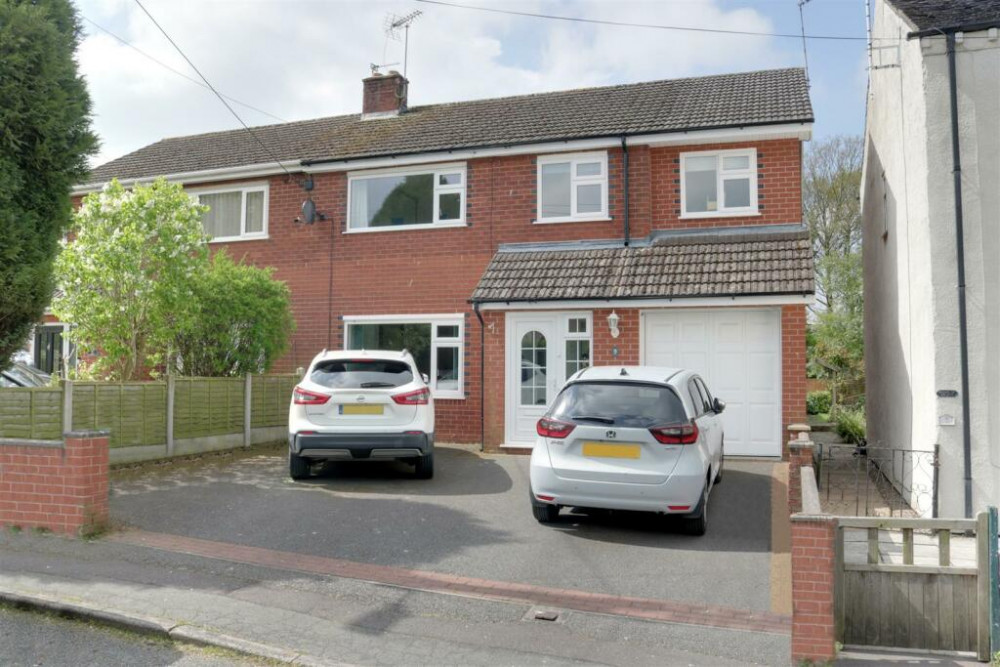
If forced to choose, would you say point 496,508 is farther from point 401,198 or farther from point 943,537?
point 401,198

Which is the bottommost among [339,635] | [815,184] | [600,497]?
[339,635]

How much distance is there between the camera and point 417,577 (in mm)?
6242

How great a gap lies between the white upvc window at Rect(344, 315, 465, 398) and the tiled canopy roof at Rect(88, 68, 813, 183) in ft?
10.3

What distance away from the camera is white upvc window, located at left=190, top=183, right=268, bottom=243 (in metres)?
16.5

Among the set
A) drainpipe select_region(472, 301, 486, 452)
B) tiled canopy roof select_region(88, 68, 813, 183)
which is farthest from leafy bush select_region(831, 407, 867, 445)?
drainpipe select_region(472, 301, 486, 452)

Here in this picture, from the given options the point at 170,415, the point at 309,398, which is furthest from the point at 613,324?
the point at 170,415

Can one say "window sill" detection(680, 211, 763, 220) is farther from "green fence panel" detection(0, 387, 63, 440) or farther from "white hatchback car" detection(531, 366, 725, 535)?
"green fence panel" detection(0, 387, 63, 440)

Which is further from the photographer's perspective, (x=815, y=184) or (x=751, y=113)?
(x=815, y=184)

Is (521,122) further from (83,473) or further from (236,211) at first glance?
(83,473)

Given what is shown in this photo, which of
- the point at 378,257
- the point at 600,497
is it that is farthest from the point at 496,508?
the point at 378,257

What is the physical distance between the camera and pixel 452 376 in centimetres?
1430

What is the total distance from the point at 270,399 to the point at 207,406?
59.0 inches

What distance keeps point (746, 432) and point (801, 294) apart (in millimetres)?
2150

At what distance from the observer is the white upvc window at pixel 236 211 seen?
16.5 m
